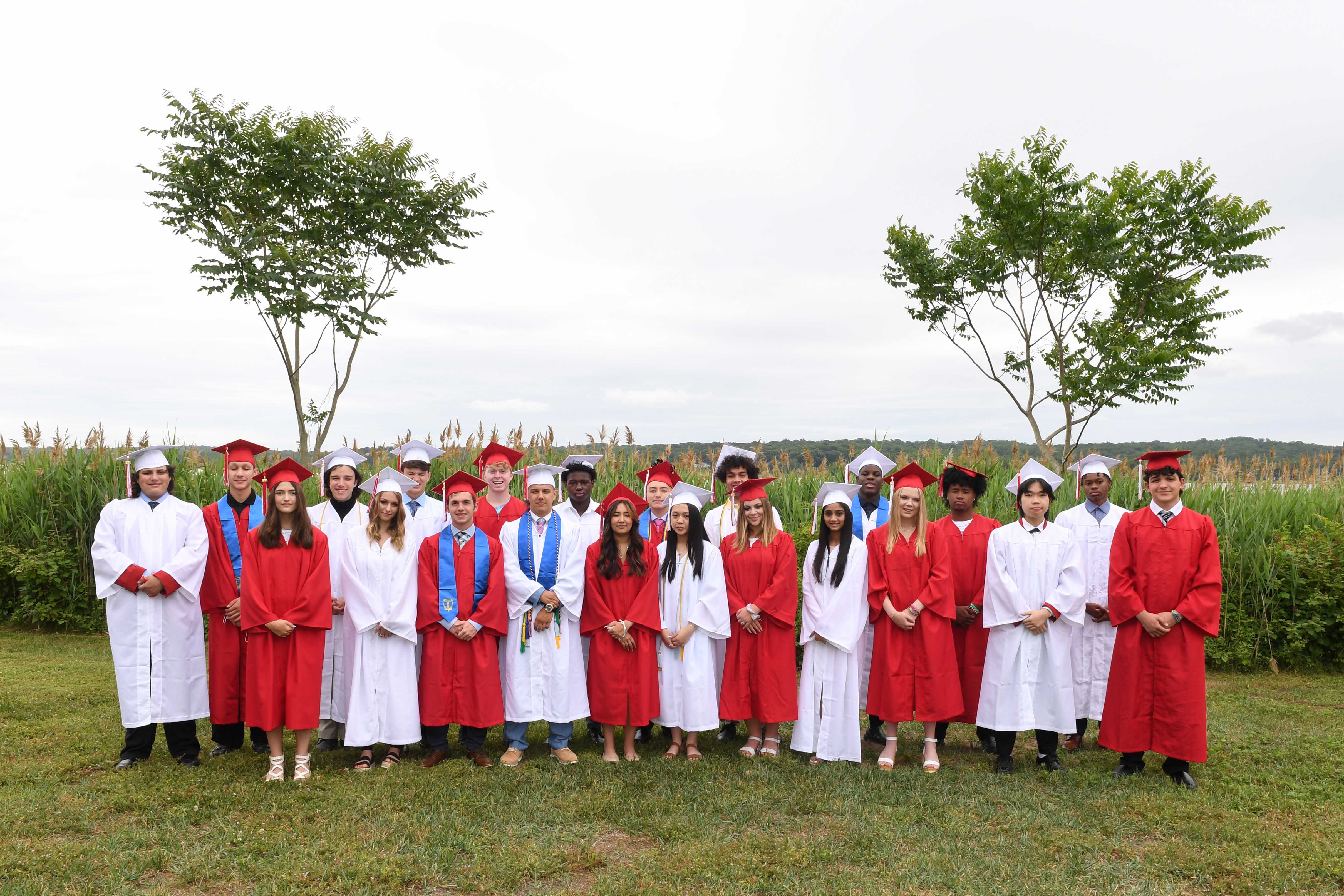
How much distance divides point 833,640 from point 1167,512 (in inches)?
96.8

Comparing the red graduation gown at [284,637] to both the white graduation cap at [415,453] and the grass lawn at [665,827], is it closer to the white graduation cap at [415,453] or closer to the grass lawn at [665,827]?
the grass lawn at [665,827]

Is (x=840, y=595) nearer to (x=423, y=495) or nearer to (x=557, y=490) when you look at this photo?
(x=557, y=490)

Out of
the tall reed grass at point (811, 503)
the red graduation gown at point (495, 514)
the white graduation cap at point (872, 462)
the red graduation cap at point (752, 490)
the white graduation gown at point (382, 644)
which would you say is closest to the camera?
the white graduation gown at point (382, 644)

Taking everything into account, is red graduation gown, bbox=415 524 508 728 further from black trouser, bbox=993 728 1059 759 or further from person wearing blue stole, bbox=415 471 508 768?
black trouser, bbox=993 728 1059 759

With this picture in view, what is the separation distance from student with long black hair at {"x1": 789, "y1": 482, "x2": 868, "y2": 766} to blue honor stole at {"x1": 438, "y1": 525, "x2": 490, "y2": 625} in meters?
2.30

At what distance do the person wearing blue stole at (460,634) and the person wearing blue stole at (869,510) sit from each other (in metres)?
2.78

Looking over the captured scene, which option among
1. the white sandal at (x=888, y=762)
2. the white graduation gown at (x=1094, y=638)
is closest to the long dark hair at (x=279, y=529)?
the white sandal at (x=888, y=762)

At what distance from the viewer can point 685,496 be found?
6.61 metres

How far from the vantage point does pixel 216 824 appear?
499 cm

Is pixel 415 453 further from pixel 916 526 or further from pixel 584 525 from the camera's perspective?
pixel 916 526

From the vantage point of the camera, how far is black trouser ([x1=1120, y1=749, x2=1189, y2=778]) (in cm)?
594

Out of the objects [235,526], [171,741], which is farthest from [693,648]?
[171,741]

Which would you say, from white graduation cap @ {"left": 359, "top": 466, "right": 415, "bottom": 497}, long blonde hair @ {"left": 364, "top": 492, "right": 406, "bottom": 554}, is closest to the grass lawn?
Result: long blonde hair @ {"left": 364, "top": 492, "right": 406, "bottom": 554}

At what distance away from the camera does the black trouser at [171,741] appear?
20.1 feet
